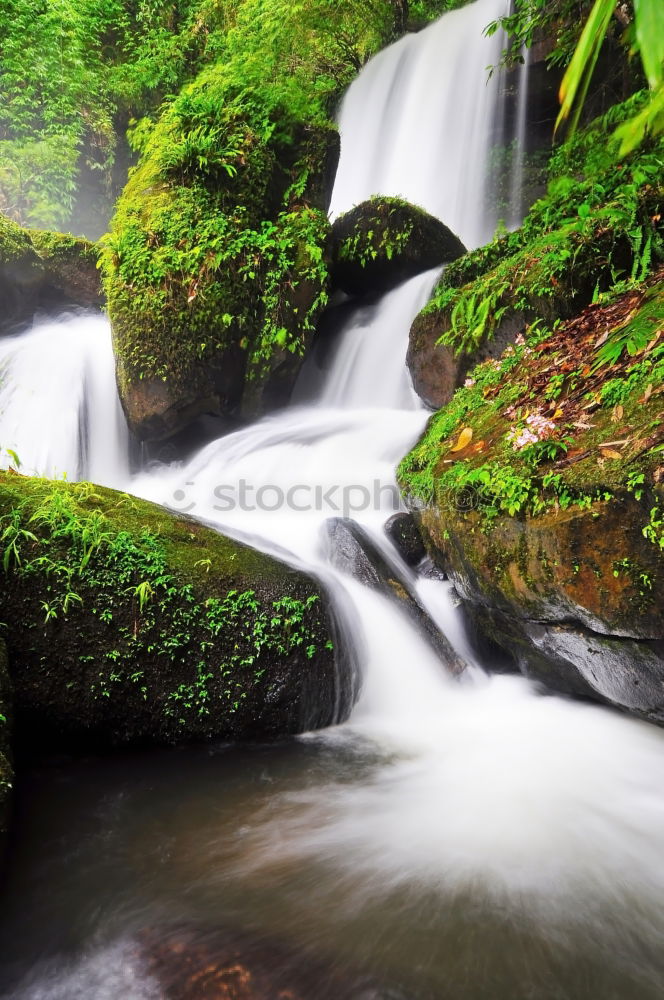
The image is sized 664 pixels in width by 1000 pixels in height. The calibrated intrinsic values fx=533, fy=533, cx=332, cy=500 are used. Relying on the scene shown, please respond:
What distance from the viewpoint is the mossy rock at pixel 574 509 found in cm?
263

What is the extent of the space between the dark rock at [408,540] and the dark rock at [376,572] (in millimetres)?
228

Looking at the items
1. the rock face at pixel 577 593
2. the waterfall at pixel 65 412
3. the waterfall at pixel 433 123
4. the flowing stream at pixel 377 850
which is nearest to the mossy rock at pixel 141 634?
the flowing stream at pixel 377 850

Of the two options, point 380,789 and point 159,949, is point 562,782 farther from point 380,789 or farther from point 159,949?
point 159,949

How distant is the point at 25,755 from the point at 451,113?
14341 mm

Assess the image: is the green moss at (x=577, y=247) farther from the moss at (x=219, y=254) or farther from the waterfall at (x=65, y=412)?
the waterfall at (x=65, y=412)

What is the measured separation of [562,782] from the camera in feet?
9.39

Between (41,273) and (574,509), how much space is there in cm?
1193

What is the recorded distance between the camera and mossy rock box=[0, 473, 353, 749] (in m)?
2.91

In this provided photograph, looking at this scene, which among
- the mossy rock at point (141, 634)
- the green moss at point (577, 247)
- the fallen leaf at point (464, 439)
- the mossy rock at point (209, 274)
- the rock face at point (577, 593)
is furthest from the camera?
the mossy rock at point (209, 274)

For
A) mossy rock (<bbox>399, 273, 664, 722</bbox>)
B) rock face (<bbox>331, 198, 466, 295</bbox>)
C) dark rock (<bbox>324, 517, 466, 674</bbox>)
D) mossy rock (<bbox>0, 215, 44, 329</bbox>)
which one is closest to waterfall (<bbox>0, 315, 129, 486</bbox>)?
mossy rock (<bbox>0, 215, 44, 329</bbox>)

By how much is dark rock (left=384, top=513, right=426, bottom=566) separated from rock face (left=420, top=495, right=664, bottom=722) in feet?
3.11

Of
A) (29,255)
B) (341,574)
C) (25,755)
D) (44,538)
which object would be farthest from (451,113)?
(25,755)

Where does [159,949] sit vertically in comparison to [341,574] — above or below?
below

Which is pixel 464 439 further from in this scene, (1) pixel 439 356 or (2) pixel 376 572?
(1) pixel 439 356
